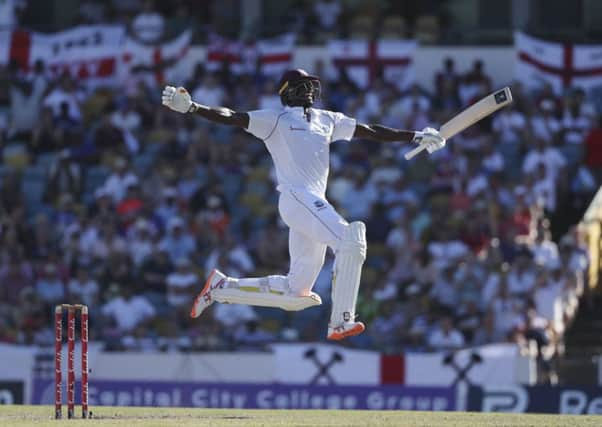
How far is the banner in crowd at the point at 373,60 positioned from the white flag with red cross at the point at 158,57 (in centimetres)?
201

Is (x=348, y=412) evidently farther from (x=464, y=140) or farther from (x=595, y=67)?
(x=595, y=67)

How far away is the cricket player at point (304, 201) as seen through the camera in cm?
1062

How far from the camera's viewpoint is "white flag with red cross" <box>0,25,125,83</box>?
22.1 metres

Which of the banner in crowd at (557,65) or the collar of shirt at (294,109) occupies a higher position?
the banner in crowd at (557,65)

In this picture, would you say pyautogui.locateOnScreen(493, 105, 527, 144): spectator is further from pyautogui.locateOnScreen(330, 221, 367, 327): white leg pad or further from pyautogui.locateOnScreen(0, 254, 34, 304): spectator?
pyautogui.locateOnScreen(330, 221, 367, 327): white leg pad

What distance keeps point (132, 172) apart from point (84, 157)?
92 cm

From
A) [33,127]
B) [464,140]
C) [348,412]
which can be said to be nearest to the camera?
[348,412]

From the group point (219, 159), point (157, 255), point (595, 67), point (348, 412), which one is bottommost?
point (348, 412)

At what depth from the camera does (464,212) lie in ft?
60.3

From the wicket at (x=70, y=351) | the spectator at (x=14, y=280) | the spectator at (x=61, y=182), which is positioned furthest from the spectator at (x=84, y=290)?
the wicket at (x=70, y=351)

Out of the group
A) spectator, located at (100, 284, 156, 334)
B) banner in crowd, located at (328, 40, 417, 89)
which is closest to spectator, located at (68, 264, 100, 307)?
spectator, located at (100, 284, 156, 334)

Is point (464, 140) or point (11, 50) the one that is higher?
point (11, 50)

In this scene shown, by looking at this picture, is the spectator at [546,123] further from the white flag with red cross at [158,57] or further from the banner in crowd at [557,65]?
the white flag with red cross at [158,57]

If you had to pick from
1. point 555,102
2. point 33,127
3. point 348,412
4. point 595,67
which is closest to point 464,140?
point 555,102
